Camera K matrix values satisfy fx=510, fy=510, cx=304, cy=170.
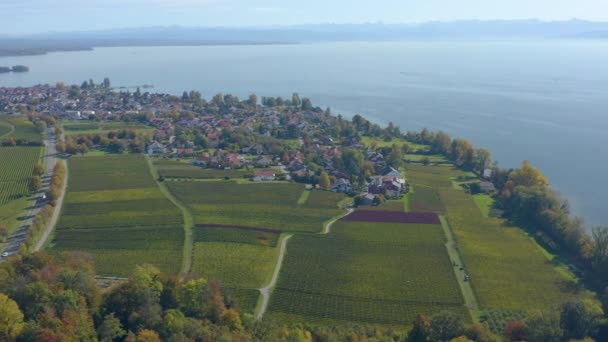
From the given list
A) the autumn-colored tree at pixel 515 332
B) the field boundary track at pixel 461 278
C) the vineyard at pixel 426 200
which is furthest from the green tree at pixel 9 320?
the vineyard at pixel 426 200

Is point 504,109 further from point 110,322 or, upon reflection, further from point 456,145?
point 110,322

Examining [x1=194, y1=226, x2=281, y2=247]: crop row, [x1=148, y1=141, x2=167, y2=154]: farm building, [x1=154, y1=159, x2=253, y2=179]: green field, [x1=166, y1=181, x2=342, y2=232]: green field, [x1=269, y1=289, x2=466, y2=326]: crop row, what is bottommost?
[x1=269, y1=289, x2=466, y2=326]: crop row

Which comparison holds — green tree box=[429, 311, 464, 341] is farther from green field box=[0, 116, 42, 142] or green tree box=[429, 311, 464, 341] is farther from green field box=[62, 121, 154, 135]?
green field box=[62, 121, 154, 135]

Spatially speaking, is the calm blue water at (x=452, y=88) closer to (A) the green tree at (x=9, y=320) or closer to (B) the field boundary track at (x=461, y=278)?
(B) the field boundary track at (x=461, y=278)

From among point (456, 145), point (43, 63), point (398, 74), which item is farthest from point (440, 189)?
point (43, 63)

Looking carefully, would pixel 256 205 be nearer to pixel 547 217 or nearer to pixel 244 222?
pixel 244 222

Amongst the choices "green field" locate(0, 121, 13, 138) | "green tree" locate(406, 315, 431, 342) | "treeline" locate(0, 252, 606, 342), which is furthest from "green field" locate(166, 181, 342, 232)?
"green field" locate(0, 121, 13, 138)
